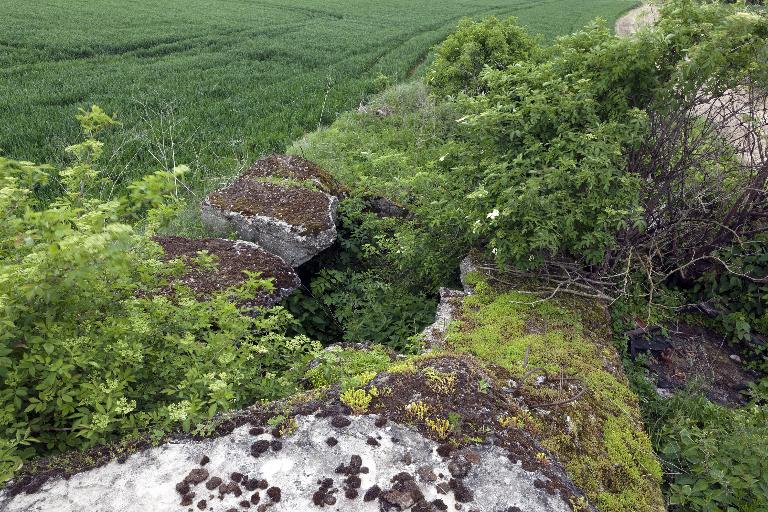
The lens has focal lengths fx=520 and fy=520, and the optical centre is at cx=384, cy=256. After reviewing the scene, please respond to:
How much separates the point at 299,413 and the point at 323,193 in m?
4.10

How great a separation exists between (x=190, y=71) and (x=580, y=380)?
17292 millimetres

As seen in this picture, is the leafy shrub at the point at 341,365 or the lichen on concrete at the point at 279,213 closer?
the leafy shrub at the point at 341,365

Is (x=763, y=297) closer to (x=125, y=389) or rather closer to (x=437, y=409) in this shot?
(x=437, y=409)

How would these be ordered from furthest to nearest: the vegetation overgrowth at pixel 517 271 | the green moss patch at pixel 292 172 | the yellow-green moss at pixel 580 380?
the green moss patch at pixel 292 172 → the yellow-green moss at pixel 580 380 → the vegetation overgrowth at pixel 517 271

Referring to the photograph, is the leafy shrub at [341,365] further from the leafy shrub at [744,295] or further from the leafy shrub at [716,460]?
the leafy shrub at [744,295]

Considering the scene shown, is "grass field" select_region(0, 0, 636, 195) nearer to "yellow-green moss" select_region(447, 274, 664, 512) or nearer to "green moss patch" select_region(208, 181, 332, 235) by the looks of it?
"green moss patch" select_region(208, 181, 332, 235)

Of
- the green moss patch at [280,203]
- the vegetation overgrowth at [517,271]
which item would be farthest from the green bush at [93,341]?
the green moss patch at [280,203]

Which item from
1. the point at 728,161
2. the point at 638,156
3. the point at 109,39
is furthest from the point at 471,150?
the point at 109,39

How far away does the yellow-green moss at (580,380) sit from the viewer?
275 cm

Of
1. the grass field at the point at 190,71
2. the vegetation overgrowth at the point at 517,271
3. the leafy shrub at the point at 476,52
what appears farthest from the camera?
the grass field at the point at 190,71

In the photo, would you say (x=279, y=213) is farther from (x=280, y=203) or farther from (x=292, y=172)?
(x=292, y=172)

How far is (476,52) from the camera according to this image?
31.3 feet

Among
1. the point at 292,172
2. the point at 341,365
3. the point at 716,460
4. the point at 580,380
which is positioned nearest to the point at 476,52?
the point at 292,172

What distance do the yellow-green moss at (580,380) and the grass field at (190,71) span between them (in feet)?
15.9
